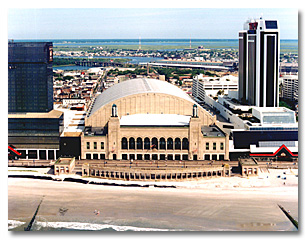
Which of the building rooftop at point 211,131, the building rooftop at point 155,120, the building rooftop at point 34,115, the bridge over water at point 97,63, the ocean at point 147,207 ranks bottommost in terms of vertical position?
the ocean at point 147,207

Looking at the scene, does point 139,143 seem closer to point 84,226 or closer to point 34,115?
point 34,115

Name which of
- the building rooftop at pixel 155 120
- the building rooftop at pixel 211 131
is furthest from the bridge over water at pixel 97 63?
the building rooftop at pixel 211 131

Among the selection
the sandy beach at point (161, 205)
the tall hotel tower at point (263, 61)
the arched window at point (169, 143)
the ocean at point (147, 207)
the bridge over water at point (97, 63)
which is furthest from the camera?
the bridge over water at point (97, 63)

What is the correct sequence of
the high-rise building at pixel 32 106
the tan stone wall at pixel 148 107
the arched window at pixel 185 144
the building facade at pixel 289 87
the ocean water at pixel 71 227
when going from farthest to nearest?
the building facade at pixel 289 87, the tan stone wall at pixel 148 107, the arched window at pixel 185 144, the high-rise building at pixel 32 106, the ocean water at pixel 71 227

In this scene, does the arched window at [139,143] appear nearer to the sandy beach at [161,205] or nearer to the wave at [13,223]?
the sandy beach at [161,205]

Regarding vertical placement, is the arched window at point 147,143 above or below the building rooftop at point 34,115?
below

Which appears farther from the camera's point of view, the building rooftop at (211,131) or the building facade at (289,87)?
the building facade at (289,87)

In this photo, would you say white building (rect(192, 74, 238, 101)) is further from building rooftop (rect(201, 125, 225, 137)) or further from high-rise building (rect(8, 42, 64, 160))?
high-rise building (rect(8, 42, 64, 160))
